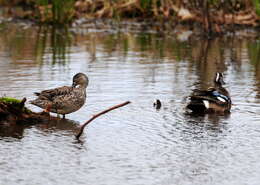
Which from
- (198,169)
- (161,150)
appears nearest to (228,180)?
(198,169)

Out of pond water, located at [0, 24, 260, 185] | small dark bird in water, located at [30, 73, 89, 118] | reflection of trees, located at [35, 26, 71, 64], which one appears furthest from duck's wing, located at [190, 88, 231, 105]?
reflection of trees, located at [35, 26, 71, 64]

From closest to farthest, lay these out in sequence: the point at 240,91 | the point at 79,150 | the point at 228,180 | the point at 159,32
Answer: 1. the point at 228,180
2. the point at 79,150
3. the point at 240,91
4. the point at 159,32

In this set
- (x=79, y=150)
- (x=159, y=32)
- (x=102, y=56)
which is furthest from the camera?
(x=159, y=32)

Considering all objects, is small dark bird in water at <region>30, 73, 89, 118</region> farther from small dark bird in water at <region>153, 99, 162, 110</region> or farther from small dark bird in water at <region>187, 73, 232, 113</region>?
small dark bird in water at <region>187, 73, 232, 113</region>

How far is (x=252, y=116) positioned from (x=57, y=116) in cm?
306

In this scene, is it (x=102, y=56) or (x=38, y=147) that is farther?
(x=102, y=56)

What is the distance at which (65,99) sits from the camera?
10727 mm

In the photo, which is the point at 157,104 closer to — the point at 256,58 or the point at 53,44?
the point at 256,58

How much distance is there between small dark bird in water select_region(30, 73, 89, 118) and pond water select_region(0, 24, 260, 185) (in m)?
0.23

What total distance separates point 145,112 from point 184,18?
15224mm

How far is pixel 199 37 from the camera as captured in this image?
2409 centimetres

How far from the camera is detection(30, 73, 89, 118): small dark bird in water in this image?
10766mm

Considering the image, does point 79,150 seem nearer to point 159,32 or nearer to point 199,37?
point 199,37

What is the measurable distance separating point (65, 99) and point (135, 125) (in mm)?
1134
